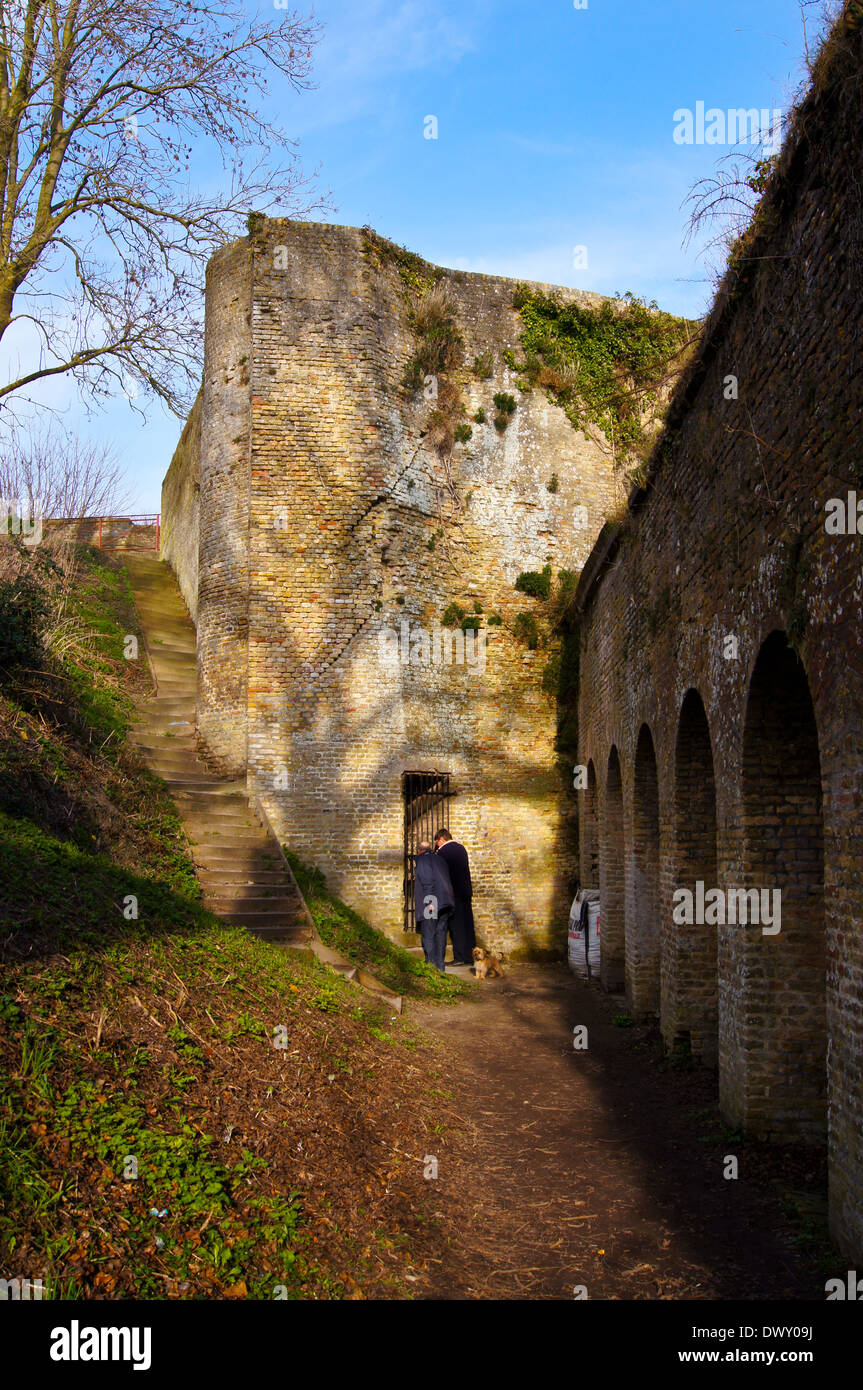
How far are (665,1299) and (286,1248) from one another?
1752 mm

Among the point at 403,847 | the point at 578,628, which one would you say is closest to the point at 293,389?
the point at 578,628

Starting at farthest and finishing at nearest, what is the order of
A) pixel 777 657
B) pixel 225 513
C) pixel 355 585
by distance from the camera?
pixel 225 513 → pixel 355 585 → pixel 777 657

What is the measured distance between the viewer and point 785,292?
5629 millimetres

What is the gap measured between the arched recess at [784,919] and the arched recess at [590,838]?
348 inches

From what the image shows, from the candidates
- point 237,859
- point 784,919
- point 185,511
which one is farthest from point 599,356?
point 784,919

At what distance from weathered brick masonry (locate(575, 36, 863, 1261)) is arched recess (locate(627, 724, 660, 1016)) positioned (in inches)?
45.0

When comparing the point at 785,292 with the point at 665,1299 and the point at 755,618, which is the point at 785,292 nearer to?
the point at 755,618

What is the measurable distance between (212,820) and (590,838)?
20.5 ft

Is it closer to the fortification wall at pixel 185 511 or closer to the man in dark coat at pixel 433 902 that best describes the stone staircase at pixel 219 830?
the man in dark coat at pixel 433 902

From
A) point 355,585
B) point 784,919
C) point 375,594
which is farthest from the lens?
point 375,594

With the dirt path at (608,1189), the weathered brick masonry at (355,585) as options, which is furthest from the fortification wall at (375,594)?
the dirt path at (608,1189)

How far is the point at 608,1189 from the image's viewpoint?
585cm

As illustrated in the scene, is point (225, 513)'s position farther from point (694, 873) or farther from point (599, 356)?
point (694, 873)

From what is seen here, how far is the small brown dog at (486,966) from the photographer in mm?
14281
